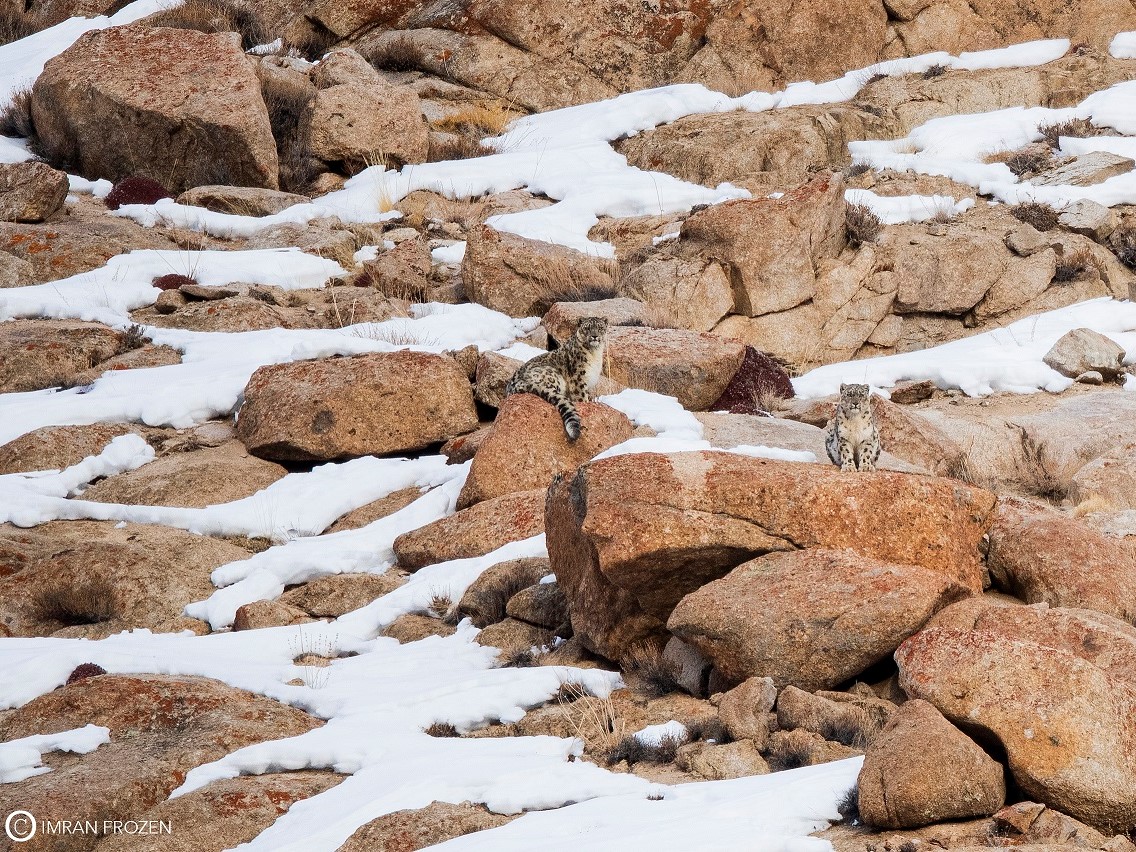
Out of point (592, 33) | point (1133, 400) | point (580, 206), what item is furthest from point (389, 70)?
point (1133, 400)

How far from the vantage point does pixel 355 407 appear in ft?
54.2

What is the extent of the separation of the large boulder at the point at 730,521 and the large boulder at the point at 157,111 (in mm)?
18282

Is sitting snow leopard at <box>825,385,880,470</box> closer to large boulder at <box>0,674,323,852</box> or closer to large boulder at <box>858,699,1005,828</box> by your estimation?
large boulder at <box>858,699,1005,828</box>

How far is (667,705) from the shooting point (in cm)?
933

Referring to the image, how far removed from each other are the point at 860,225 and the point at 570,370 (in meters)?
10.3

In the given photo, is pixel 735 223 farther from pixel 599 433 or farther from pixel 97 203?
pixel 97 203

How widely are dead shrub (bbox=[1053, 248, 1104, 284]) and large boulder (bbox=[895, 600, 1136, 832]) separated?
1603 cm

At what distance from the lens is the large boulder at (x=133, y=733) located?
25.9 ft

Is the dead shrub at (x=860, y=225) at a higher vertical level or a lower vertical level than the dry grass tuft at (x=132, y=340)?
higher

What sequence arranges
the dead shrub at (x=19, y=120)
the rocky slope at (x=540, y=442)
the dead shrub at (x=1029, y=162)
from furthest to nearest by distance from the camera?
the dead shrub at (x=19, y=120) → the dead shrub at (x=1029, y=162) → the rocky slope at (x=540, y=442)

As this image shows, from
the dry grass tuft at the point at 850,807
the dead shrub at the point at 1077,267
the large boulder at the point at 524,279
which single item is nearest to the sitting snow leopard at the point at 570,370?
the large boulder at the point at 524,279

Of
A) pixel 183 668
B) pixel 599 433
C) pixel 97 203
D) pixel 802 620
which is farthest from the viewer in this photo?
pixel 97 203

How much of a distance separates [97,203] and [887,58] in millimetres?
18576

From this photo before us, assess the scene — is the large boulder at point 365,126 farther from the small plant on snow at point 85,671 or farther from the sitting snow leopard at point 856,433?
the small plant on snow at point 85,671
